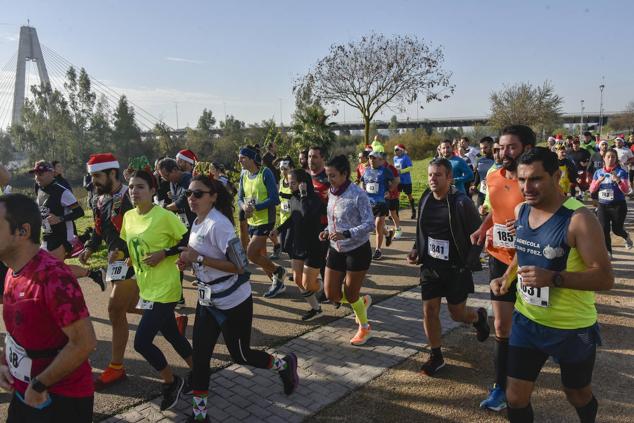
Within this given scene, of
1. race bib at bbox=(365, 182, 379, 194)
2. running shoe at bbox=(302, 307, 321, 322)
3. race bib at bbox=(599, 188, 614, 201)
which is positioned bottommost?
running shoe at bbox=(302, 307, 321, 322)

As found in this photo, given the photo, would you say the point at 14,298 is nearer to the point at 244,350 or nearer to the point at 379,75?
the point at 244,350

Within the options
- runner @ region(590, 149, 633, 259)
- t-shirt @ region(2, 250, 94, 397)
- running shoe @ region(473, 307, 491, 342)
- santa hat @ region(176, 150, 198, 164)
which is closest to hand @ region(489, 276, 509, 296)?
running shoe @ region(473, 307, 491, 342)

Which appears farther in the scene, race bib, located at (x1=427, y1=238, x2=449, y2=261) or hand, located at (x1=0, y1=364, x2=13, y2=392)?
race bib, located at (x1=427, y1=238, x2=449, y2=261)

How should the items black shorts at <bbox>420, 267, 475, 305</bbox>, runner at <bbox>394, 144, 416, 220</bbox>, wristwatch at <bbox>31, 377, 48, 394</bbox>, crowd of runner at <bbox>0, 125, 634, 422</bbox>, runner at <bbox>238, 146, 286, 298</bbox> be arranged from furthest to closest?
runner at <bbox>394, 144, 416, 220</bbox>, runner at <bbox>238, 146, 286, 298</bbox>, black shorts at <bbox>420, 267, 475, 305</bbox>, crowd of runner at <bbox>0, 125, 634, 422</bbox>, wristwatch at <bbox>31, 377, 48, 394</bbox>

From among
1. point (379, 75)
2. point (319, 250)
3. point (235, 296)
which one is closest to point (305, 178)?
point (319, 250)

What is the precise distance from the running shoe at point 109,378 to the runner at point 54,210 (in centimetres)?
212

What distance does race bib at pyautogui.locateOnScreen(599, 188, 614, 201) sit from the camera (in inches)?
302

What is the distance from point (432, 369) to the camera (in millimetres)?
4242

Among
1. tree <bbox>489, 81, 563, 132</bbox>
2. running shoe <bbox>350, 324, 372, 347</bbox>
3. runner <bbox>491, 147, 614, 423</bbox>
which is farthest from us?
tree <bbox>489, 81, 563, 132</bbox>

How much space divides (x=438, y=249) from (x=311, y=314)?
7.17 ft

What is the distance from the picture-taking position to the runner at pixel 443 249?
404cm

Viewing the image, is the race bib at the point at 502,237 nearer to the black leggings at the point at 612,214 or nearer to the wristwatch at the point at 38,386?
the wristwatch at the point at 38,386

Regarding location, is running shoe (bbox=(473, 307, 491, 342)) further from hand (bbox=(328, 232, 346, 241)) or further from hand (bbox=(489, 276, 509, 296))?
hand (bbox=(328, 232, 346, 241))

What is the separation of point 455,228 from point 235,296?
199cm
